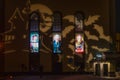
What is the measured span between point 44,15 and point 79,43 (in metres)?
4.53

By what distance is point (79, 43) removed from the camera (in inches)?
1810

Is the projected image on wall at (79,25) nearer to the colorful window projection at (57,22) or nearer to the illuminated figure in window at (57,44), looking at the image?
the colorful window projection at (57,22)

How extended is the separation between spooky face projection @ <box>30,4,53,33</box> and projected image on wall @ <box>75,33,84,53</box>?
3050 mm

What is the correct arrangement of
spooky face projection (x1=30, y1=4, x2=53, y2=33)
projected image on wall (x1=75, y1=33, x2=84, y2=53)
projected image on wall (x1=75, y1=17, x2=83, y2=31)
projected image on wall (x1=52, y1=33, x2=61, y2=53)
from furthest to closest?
projected image on wall (x1=75, y1=17, x2=83, y2=31), projected image on wall (x1=75, y1=33, x2=84, y2=53), projected image on wall (x1=52, y1=33, x2=61, y2=53), spooky face projection (x1=30, y1=4, x2=53, y2=33)

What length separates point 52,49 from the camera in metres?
45.7

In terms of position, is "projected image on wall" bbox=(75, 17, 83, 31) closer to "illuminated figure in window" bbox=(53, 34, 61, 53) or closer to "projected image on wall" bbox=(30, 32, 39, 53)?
"illuminated figure in window" bbox=(53, 34, 61, 53)

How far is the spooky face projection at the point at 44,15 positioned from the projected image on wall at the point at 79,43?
3.05m

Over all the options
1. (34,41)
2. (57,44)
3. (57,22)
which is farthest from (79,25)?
(34,41)

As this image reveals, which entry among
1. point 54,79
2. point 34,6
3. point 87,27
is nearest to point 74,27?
point 87,27

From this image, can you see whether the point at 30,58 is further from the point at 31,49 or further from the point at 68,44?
the point at 68,44

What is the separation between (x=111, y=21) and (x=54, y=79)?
10.7m

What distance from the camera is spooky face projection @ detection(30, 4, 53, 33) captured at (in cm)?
4566

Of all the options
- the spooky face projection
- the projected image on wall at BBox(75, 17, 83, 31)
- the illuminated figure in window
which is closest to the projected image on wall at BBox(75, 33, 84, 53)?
the projected image on wall at BBox(75, 17, 83, 31)

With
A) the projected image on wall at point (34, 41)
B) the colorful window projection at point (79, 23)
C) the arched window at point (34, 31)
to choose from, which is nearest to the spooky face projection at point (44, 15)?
the arched window at point (34, 31)
